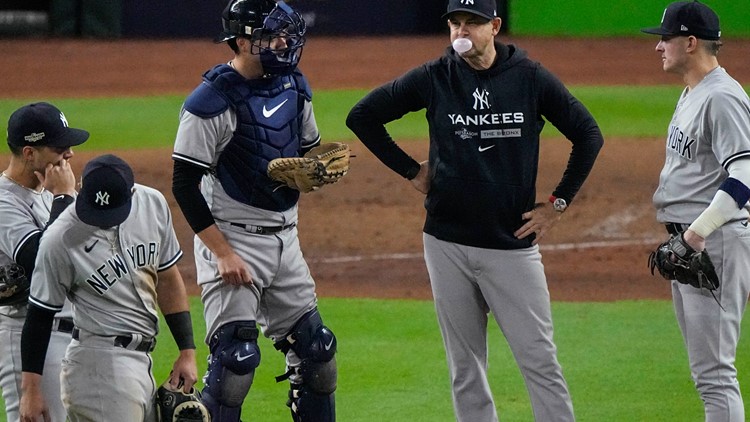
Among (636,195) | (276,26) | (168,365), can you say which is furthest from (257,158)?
(636,195)

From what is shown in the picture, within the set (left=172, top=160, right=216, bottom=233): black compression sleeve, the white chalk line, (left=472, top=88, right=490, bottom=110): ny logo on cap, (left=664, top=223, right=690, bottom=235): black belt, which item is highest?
(left=472, top=88, right=490, bottom=110): ny logo on cap

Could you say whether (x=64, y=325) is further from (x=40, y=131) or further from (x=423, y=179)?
(x=423, y=179)

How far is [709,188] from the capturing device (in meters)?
5.03

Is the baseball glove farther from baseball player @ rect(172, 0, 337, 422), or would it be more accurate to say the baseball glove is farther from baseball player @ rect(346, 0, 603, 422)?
baseball player @ rect(172, 0, 337, 422)

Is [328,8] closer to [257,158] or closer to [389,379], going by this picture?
[389,379]

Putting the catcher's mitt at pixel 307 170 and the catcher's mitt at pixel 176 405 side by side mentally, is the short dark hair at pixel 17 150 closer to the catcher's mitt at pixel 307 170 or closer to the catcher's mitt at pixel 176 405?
the catcher's mitt at pixel 307 170

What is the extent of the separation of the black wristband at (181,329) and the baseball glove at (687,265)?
1951mm

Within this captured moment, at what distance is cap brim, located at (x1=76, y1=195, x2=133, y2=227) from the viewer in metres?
4.26

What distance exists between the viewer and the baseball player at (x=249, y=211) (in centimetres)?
503

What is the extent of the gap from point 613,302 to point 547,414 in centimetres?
420

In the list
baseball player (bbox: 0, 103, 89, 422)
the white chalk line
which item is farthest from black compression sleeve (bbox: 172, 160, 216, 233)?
the white chalk line

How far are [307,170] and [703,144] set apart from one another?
5.35 ft

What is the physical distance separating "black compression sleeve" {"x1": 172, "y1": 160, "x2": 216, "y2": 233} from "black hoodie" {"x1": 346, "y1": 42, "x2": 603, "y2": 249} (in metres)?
0.93

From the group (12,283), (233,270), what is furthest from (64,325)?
(233,270)
